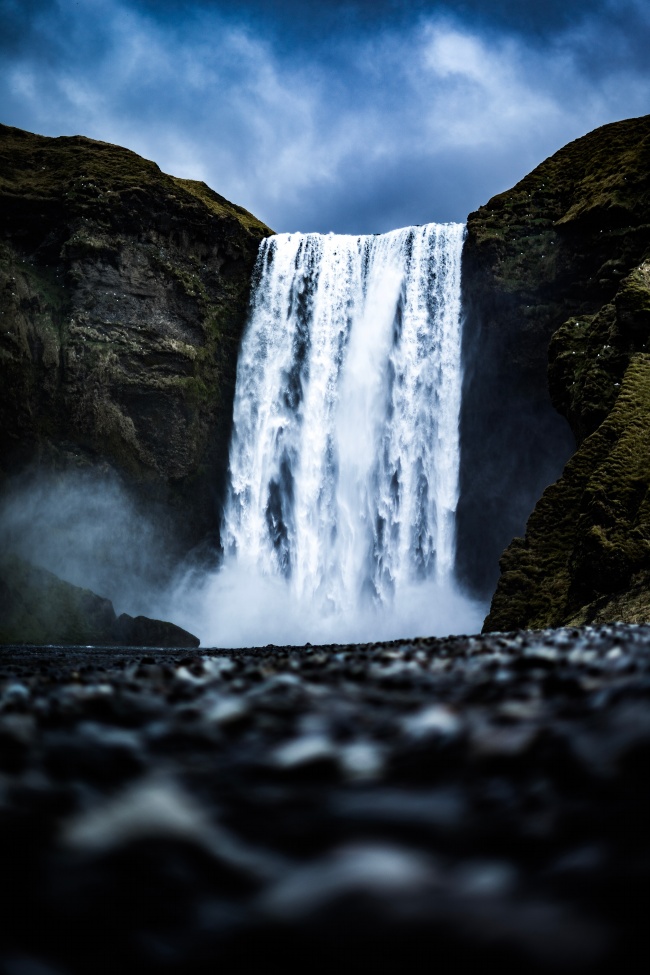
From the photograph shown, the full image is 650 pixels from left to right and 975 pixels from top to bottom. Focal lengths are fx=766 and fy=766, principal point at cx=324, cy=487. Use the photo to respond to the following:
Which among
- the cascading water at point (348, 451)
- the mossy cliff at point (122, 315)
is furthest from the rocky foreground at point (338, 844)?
the mossy cliff at point (122, 315)

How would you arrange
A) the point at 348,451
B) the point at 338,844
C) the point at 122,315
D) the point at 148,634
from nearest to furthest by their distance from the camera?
the point at 338,844, the point at 148,634, the point at 348,451, the point at 122,315

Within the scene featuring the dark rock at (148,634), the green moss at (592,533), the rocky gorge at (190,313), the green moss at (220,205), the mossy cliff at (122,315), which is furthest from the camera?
the green moss at (220,205)

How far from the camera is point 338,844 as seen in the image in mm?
1660

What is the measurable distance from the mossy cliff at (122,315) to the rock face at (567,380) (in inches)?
521

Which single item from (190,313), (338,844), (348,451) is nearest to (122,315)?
(190,313)

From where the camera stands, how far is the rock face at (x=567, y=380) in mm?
17094

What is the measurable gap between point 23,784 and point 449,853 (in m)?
1.31

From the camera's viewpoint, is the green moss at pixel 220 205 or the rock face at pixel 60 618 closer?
the rock face at pixel 60 618

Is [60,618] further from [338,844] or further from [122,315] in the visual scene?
[338,844]

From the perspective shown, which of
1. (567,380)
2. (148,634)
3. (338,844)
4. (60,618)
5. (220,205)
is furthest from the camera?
(220,205)

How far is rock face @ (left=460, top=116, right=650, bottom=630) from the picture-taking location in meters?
17.1

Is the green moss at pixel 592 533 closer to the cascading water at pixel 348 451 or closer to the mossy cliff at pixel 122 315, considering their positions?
the cascading water at pixel 348 451

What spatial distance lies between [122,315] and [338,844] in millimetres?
39038

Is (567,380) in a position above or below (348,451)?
below
